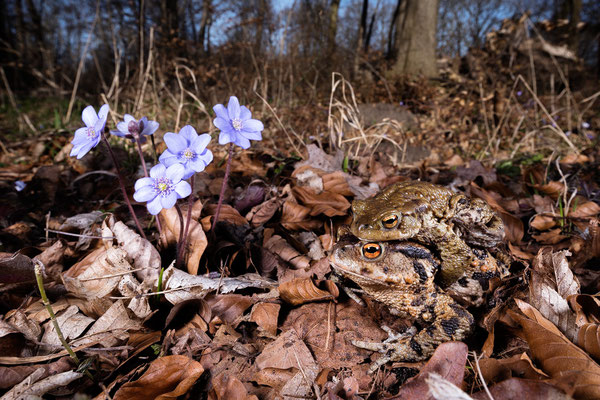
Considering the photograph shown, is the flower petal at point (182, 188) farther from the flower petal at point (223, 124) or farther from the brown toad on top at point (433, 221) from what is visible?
the brown toad on top at point (433, 221)

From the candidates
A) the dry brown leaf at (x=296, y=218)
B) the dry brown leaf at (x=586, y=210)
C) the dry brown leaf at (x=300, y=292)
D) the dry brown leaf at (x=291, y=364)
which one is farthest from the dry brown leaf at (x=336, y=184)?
the dry brown leaf at (x=586, y=210)

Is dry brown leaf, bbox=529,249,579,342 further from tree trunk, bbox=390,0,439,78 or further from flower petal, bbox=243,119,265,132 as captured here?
tree trunk, bbox=390,0,439,78

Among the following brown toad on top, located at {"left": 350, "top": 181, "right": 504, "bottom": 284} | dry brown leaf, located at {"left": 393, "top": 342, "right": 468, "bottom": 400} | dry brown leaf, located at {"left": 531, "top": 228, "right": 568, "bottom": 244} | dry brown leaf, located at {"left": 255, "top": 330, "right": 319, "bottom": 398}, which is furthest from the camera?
dry brown leaf, located at {"left": 531, "top": 228, "right": 568, "bottom": 244}

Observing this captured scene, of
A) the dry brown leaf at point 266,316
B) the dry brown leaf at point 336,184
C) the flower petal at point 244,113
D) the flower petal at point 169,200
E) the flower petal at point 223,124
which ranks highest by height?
the flower petal at point 244,113

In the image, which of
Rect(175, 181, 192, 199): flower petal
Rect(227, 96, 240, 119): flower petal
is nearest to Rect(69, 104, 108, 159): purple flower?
Rect(175, 181, 192, 199): flower petal

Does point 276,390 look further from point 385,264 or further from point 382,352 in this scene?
point 385,264

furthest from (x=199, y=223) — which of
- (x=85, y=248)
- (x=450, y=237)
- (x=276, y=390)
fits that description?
(x=450, y=237)

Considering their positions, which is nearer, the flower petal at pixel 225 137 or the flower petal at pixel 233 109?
the flower petal at pixel 225 137

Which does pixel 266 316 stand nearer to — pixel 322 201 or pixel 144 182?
pixel 144 182
